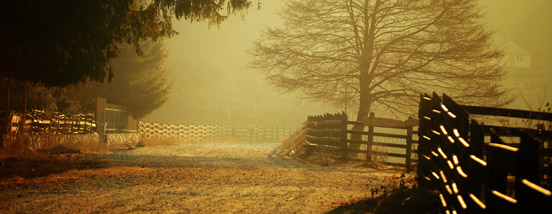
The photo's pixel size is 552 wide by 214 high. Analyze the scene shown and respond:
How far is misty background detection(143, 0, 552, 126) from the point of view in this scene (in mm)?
63906

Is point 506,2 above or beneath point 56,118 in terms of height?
above

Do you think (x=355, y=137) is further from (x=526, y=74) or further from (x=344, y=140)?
(x=526, y=74)

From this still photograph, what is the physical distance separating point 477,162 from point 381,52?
631 inches

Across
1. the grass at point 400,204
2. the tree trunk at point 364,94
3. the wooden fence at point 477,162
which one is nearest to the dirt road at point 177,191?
the grass at point 400,204

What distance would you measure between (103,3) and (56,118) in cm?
1075

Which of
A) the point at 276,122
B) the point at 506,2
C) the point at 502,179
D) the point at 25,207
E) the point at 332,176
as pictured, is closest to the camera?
the point at 502,179

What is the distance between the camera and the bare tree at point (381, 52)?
59.7 ft

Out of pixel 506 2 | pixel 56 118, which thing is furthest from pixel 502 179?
pixel 506 2

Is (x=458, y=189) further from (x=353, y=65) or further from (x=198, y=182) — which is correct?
(x=353, y=65)

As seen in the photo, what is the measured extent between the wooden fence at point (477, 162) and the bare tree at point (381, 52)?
1175 cm

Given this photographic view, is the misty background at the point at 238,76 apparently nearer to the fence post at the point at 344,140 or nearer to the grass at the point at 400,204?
the fence post at the point at 344,140

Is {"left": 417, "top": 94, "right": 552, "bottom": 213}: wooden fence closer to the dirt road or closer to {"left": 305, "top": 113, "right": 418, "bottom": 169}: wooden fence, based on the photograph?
the dirt road

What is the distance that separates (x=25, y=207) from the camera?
20.0ft

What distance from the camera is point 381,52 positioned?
19312mm
